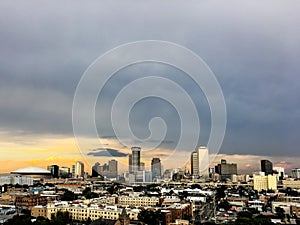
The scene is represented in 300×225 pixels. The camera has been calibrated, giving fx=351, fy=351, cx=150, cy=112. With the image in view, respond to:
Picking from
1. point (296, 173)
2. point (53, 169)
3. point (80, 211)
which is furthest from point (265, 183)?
point (53, 169)

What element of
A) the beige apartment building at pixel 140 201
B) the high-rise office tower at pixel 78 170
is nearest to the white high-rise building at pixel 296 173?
the high-rise office tower at pixel 78 170

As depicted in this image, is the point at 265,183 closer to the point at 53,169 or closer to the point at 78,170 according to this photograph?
the point at 78,170

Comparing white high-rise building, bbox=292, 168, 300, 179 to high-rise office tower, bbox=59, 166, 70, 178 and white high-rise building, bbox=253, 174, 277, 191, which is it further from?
high-rise office tower, bbox=59, 166, 70, 178

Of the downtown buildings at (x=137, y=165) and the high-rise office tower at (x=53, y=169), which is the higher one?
the downtown buildings at (x=137, y=165)

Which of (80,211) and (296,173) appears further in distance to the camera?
(296,173)

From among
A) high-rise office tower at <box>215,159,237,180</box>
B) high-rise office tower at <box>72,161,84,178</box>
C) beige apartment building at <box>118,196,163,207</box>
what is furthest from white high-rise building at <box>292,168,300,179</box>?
beige apartment building at <box>118,196,163,207</box>

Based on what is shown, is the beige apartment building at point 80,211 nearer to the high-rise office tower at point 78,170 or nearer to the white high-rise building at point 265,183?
the white high-rise building at point 265,183

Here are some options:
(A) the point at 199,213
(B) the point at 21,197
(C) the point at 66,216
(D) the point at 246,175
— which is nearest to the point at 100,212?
(C) the point at 66,216

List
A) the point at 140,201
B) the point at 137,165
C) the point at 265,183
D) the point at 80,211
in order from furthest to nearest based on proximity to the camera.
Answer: the point at 265,183
the point at 140,201
the point at 80,211
the point at 137,165

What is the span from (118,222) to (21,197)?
6.72 metres

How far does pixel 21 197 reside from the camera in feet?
39.8

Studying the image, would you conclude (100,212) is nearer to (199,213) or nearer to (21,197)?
(199,213)

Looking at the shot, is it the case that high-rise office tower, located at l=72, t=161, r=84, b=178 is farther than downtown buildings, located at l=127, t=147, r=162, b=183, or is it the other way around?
high-rise office tower, located at l=72, t=161, r=84, b=178

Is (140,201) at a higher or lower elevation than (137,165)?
lower
